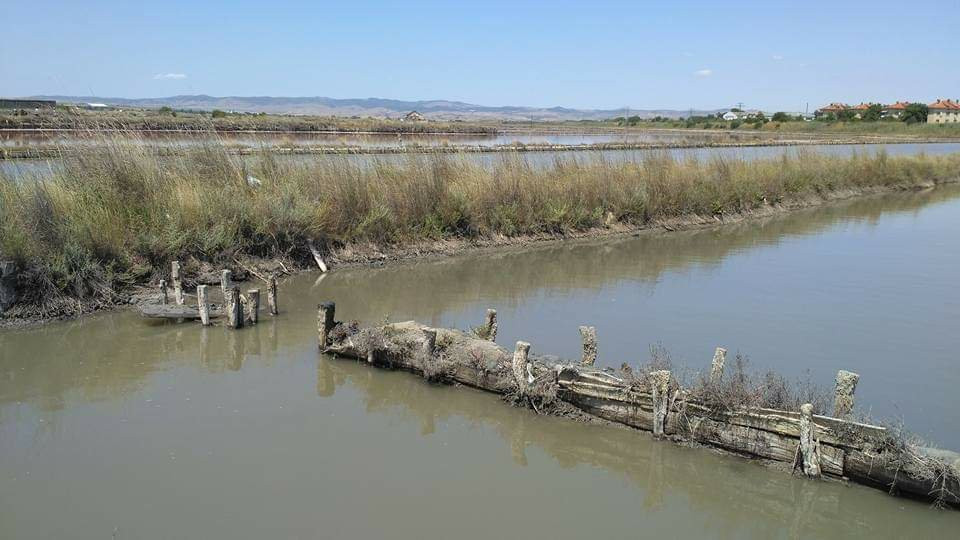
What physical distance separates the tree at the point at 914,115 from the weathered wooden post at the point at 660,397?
92876 millimetres

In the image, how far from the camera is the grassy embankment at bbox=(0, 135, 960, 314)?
9141 mm

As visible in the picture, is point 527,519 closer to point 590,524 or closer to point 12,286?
point 590,524

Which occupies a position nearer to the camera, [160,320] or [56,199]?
[160,320]

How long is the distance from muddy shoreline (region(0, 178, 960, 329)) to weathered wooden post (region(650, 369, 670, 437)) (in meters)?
6.77

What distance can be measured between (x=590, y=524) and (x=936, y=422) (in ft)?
12.3

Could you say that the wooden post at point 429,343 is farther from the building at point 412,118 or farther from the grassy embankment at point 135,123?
the building at point 412,118

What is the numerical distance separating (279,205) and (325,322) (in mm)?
4499

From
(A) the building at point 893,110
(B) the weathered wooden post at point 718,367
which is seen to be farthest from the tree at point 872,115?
(B) the weathered wooden post at point 718,367

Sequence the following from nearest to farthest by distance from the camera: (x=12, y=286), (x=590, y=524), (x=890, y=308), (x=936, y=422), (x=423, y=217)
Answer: (x=590, y=524), (x=936, y=422), (x=12, y=286), (x=890, y=308), (x=423, y=217)

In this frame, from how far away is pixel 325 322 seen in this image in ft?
25.5

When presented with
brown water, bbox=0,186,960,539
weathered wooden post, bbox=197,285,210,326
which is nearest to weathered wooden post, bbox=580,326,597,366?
brown water, bbox=0,186,960,539

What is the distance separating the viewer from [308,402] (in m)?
6.72

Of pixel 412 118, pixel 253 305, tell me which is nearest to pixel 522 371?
pixel 253 305

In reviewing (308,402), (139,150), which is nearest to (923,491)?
(308,402)
